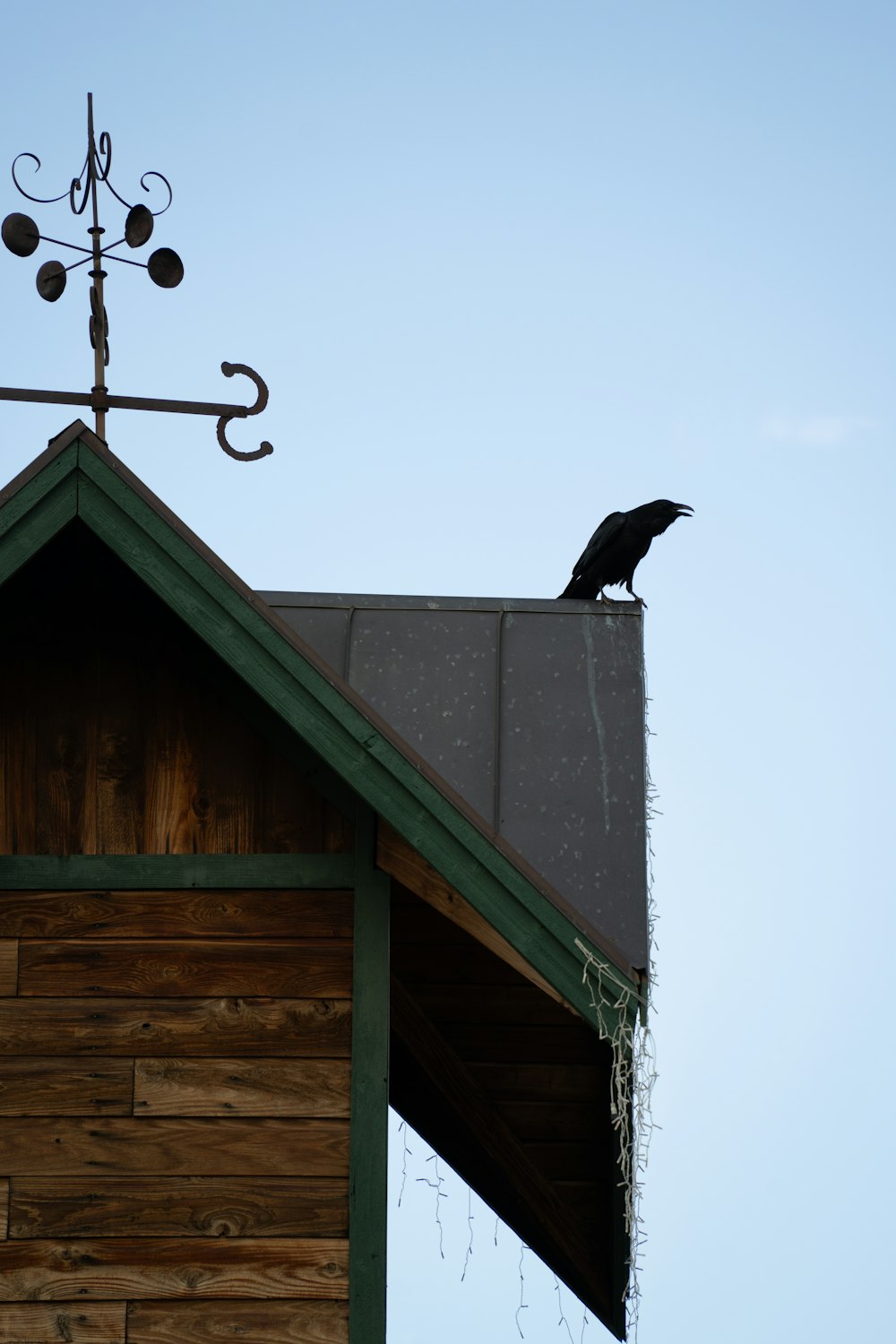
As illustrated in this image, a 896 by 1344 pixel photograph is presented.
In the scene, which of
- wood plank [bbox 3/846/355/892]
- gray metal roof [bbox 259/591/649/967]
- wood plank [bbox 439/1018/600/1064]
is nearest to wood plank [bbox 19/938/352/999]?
wood plank [bbox 3/846/355/892]

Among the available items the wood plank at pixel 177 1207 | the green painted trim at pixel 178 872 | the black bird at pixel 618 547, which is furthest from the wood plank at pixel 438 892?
the black bird at pixel 618 547

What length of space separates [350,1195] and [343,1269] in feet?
0.66

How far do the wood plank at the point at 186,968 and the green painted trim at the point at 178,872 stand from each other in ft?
0.54

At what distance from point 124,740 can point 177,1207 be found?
1.37 m

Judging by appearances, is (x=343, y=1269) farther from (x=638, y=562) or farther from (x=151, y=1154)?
(x=638, y=562)

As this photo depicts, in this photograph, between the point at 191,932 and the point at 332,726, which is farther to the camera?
the point at 191,932

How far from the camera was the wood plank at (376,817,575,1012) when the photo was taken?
14.7 ft

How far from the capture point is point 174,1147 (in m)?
4.80

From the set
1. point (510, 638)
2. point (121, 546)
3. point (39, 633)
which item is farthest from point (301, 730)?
point (510, 638)

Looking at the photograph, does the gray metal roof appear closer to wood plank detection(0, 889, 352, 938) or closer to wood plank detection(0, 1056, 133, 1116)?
wood plank detection(0, 889, 352, 938)

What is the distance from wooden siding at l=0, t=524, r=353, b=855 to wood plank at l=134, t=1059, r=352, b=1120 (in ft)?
2.04

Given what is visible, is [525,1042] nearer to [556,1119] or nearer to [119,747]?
[556,1119]

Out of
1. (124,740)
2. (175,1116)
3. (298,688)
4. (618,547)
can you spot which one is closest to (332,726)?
(298,688)

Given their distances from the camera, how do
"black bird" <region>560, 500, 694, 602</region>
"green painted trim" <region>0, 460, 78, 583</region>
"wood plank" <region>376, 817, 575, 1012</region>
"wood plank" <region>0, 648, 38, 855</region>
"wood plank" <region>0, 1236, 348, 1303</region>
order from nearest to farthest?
"wood plank" <region>376, 817, 575, 1012</region>
"green painted trim" <region>0, 460, 78, 583</region>
"wood plank" <region>0, 1236, 348, 1303</region>
"wood plank" <region>0, 648, 38, 855</region>
"black bird" <region>560, 500, 694, 602</region>
